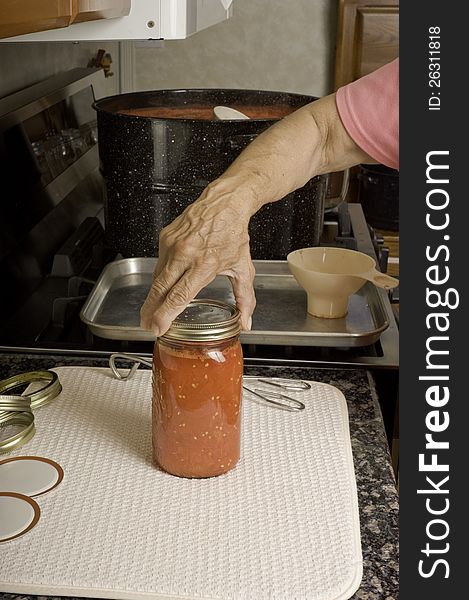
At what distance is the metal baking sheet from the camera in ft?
4.00

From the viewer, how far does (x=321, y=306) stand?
1.33m

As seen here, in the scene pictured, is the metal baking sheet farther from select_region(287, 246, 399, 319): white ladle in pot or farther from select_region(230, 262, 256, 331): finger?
select_region(230, 262, 256, 331): finger

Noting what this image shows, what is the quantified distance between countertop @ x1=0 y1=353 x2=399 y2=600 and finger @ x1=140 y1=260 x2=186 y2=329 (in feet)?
0.95

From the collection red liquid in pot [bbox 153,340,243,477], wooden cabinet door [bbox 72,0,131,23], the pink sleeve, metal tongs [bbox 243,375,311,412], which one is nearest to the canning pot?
the pink sleeve

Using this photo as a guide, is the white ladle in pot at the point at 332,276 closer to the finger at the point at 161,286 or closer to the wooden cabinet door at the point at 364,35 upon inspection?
the finger at the point at 161,286

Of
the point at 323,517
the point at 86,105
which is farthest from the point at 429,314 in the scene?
the point at 86,105

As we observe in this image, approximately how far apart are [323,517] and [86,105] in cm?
136

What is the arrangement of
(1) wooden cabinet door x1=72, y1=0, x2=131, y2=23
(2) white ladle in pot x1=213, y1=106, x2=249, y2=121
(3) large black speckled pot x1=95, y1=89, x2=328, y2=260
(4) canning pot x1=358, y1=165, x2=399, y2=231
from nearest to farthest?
(1) wooden cabinet door x1=72, y1=0, x2=131, y2=23, (3) large black speckled pot x1=95, y1=89, x2=328, y2=260, (2) white ladle in pot x1=213, y1=106, x2=249, y2=121, (4) canning pot x1=358, y1=165, x2=399, y2=231

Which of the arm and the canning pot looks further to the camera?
the canning pot

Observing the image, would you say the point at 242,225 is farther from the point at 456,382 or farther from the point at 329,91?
the point at 329,91

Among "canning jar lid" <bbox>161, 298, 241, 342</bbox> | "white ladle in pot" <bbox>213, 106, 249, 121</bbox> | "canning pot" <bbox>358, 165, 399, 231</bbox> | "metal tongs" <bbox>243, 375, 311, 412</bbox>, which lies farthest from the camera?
"canning pot" <bbox>358, 165, 399, 231</bbox>

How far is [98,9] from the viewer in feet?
2.77

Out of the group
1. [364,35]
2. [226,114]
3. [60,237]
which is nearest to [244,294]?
[226,114]

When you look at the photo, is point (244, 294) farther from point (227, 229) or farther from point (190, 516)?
point (190, 516)
